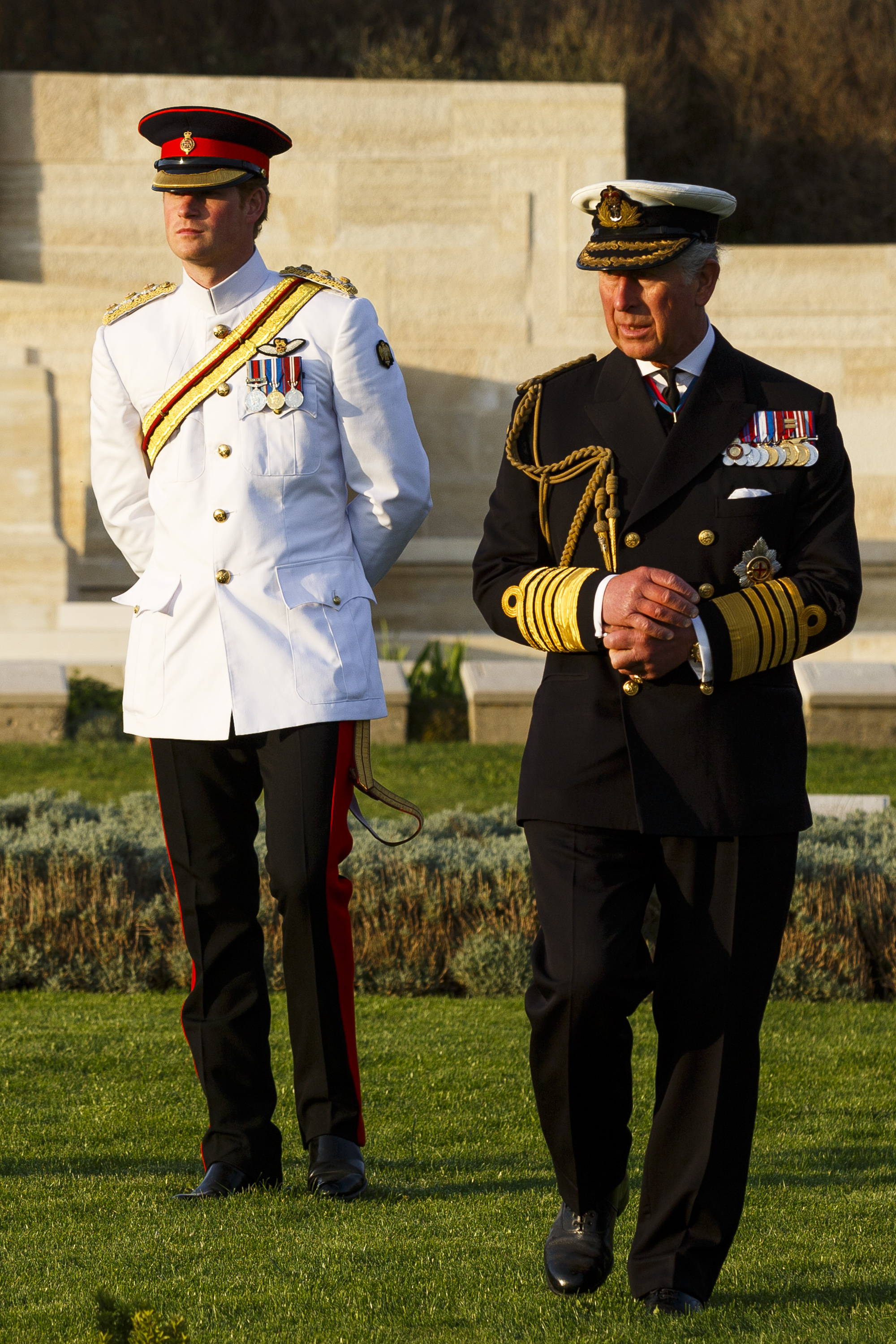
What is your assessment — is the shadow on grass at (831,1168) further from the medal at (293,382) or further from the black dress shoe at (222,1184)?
the medal at (293,382)

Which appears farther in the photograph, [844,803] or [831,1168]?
[844,803]

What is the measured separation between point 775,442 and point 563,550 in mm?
453

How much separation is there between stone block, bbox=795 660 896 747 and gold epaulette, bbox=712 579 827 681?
8.14 m

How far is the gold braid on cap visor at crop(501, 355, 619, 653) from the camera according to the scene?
11.0 ft

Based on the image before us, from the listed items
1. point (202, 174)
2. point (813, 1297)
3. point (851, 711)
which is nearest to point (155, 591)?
point (202, 174)

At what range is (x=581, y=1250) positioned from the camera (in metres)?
3.32

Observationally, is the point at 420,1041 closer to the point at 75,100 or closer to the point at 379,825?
the point at 379,825

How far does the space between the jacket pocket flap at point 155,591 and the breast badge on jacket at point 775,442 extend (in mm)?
1400

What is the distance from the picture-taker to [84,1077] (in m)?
5.35

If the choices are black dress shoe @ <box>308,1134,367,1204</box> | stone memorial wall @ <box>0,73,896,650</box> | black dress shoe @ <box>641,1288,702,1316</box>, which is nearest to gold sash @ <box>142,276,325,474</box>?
black dress shoe @ <box>308,1134,367,1204</box>

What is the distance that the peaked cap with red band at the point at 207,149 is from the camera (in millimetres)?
3992

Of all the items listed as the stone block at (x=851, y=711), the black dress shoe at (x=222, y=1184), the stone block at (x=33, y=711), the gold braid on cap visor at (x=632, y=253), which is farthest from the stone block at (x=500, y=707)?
the gold braid on cap visor at (x=632, y=253)

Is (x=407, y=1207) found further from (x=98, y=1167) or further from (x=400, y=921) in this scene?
(x=400, y=921)

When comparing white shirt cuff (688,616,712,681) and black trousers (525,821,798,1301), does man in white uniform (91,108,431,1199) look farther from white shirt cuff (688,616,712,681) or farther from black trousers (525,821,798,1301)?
white shirt cuff (688,616,712,681)
